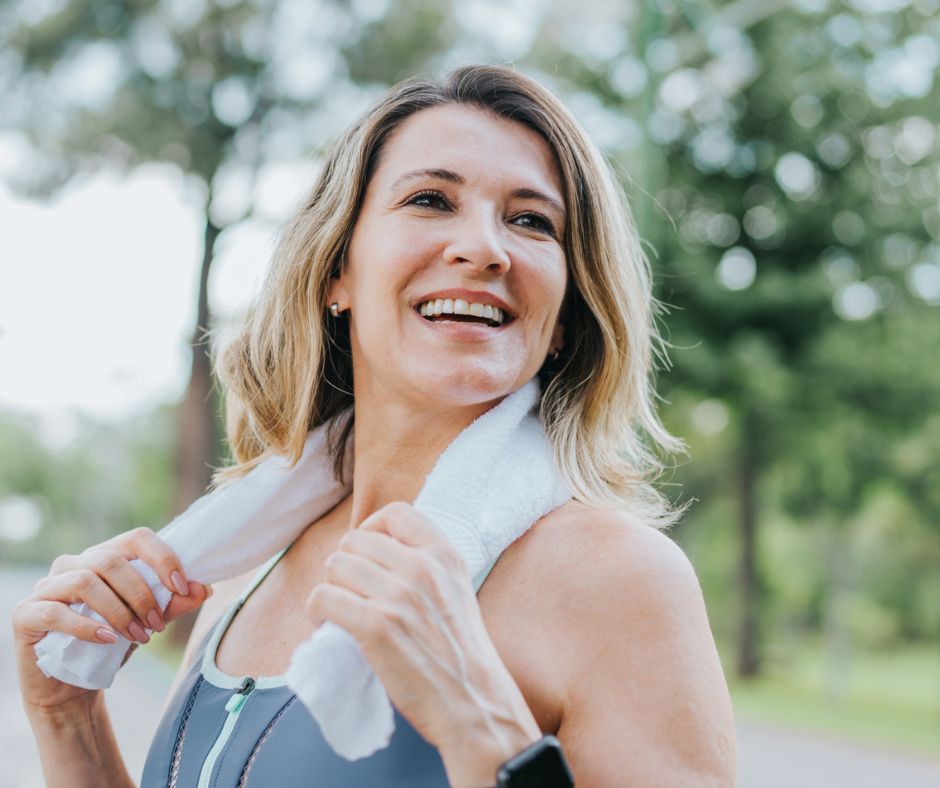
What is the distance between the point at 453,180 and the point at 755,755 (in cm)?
975

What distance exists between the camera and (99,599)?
69.0 inches

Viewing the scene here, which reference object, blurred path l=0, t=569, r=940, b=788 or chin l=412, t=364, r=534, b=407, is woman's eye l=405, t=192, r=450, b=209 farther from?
blurred path l=0, t=569, r=940, b=788

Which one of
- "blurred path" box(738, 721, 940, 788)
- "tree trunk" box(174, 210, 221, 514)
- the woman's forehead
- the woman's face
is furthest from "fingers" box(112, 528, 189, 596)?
"tree trunk" box(174, 210, 221, 514)

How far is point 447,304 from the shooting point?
168 centimetres

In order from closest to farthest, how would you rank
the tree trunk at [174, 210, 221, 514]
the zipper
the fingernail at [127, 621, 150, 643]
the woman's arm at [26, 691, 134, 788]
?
A: the zipper → the fingernail at [127, 621, 150, 643] → the woman's arm at [26, 691, 134, 788] → the tree trunk at [174, 210, 221, 514]

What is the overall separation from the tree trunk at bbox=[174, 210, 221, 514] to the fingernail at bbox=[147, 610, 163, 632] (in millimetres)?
11396

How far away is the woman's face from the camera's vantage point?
1680 mm

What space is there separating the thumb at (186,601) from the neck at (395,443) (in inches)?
11.1

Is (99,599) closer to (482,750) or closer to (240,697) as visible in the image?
(240,697)

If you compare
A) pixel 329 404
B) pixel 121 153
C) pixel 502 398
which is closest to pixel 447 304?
pixel 502 398

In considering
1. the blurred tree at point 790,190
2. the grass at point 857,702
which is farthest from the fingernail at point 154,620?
the blurred tree at point 790,190

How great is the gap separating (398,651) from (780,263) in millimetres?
15171

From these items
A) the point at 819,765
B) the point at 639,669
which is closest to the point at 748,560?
the point at 819,765

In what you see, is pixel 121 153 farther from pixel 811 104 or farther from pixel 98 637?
pixel 98 637
